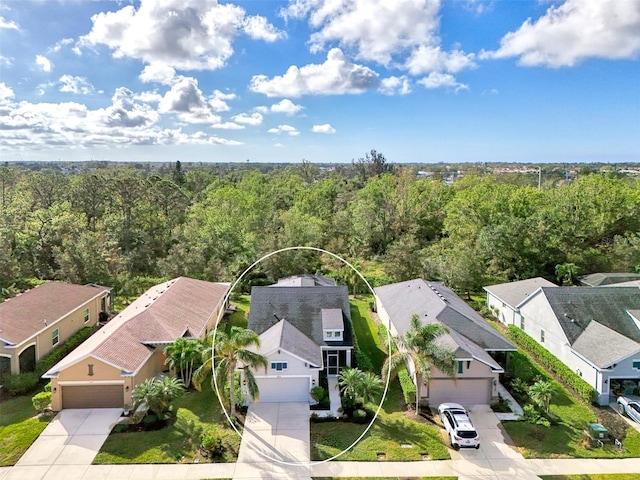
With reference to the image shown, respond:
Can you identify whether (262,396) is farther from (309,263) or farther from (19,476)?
(309,263)

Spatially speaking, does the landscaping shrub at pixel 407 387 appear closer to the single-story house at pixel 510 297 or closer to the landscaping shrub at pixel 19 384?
the single-story house at pixel 510 297

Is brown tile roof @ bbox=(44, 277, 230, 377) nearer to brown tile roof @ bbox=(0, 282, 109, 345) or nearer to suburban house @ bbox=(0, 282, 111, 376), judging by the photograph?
suburban house @ bbox=(0, 282, 111, 376)

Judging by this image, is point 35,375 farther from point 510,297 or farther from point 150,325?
point 510,297

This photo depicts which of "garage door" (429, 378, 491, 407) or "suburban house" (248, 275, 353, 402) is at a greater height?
"suburban house" (248, 275, 353, 402)

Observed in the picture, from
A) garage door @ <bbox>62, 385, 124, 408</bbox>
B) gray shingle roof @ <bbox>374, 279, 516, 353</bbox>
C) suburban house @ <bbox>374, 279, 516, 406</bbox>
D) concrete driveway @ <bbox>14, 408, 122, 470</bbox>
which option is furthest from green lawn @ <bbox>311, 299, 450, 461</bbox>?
garage door @ <bbox>62, 385, 124, 408</bbox>

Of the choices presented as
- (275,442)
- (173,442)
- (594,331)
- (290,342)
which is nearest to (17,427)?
(173,442)
